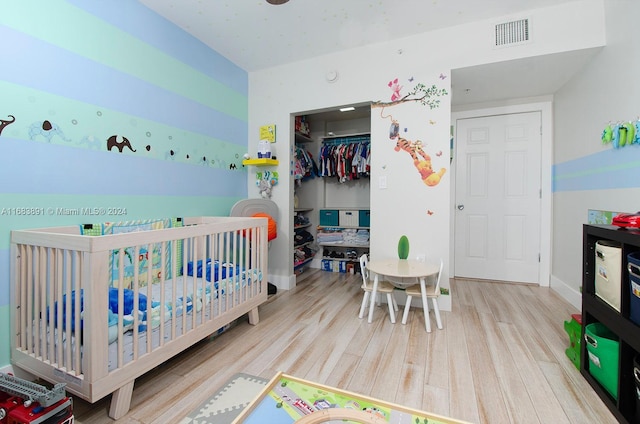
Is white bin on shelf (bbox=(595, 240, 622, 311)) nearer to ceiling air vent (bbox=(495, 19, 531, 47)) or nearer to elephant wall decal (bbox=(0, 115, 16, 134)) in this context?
ceiling air vent (bbox=(495, 19, 531, 47))

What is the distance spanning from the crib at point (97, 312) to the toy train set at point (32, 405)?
11cm

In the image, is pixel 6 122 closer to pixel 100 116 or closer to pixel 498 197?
pixel 100 116

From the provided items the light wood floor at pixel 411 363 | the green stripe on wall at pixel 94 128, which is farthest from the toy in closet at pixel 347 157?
the light wood floor at pixel 411 363

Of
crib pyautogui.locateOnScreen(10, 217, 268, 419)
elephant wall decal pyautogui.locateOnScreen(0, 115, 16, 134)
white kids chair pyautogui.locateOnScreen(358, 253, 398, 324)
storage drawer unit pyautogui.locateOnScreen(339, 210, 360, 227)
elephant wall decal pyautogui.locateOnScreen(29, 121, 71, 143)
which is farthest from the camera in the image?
storage drawer unit pyautogui.locateOnScreen(339, 210, 360, 227)

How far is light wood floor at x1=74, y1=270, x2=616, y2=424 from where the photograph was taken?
132 centimetres

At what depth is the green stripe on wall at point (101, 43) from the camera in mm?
1522

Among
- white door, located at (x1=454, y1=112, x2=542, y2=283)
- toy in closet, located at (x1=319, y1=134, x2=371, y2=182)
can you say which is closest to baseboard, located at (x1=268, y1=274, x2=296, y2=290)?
toy in closet, located at (x1=319, y1=134, x2=371, y2=182)

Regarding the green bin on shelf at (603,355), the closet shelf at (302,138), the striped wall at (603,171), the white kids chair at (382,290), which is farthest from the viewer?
the closet shelf at (302,138)

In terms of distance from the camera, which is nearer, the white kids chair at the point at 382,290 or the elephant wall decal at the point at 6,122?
the elephant wall decal at the point at 6,122

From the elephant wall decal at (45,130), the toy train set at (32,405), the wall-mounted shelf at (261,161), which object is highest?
the wall-mounted shelf at (261,161)

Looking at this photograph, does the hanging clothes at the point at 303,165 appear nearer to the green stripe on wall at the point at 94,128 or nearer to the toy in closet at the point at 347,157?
the toy in closet at the point at 347,157

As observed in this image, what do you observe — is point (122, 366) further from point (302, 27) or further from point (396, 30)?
point (396, 30)

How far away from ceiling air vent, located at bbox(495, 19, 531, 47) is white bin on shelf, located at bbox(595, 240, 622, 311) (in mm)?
1714

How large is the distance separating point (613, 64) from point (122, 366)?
3.55 meters
